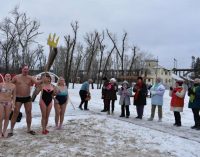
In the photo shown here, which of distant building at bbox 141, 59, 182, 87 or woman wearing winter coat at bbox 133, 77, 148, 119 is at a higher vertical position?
distant building at bbox 141, 59, 182, 87

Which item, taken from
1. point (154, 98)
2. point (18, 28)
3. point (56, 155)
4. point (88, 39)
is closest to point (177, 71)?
point (88, 39)

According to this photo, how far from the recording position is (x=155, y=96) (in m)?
14.9

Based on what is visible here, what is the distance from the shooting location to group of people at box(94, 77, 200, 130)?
514 inches

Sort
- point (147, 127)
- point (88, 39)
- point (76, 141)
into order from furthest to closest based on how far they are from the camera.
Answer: point (88, 39)
point (147, 127)
point (76, 141)

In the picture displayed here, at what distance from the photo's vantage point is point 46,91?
10.8 m

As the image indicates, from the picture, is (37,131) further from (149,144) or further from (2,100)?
(149,144)

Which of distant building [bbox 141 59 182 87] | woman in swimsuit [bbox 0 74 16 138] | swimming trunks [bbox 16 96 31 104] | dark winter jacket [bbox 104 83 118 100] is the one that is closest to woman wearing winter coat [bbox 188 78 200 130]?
dark winter jacket [bbox 104 83 118 100]

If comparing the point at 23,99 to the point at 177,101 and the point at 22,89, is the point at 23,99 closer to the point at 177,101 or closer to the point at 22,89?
the point at 22,89

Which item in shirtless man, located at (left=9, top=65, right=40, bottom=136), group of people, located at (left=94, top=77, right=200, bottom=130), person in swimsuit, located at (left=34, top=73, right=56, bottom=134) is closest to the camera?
shirtless man, located at (left=9, top=65, right=40, bottom=136)

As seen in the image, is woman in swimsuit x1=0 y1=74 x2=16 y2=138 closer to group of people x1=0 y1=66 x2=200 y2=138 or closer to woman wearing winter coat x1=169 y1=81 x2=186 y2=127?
group of people x1=0 y1=66 x2=200 y2=138

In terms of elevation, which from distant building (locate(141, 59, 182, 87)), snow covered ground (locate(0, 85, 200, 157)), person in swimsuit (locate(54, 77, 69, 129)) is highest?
distant building (locate(141, 59, 182, 87))

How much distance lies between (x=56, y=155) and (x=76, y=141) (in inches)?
50.5

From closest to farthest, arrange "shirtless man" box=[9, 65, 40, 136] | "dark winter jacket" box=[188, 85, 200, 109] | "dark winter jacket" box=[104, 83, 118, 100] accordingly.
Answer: "shirtless man" box=[9, 65, 40, 136], "dark winter jacket" box=[188, 85, 200, 109], "dark winter jacket" box=[104, 83, 118, 100]

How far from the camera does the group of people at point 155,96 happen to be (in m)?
13.1
